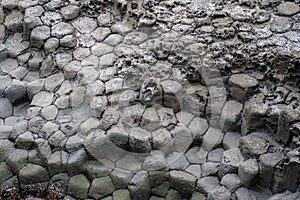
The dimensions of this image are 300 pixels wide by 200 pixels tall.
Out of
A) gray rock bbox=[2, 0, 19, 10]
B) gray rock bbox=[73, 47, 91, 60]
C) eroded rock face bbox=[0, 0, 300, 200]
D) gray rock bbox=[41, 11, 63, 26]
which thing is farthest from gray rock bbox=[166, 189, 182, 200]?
gray rock bbox=[2, 0, 19, 10]

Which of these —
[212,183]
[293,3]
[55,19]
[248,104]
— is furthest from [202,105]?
[55,19]

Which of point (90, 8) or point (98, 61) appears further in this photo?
point (90, 8)

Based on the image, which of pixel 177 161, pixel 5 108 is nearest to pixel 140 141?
pixel 177 161

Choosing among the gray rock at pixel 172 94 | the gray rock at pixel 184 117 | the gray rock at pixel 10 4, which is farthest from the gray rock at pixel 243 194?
the gray rock at pixel 10 4

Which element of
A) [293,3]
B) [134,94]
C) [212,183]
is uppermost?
[293,3]

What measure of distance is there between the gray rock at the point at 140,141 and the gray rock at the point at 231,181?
0.42 m

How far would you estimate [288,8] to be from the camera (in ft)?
10.1

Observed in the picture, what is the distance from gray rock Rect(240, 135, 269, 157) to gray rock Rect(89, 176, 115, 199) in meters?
0.69

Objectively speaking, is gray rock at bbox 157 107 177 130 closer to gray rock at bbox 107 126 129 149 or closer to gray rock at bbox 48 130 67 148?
gray rock at bbox 107 126 129 149

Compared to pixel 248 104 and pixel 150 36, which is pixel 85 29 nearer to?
pixel 150 36

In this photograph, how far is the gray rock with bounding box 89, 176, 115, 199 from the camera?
2.73 m

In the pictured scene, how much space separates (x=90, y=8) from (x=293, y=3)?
1.21 m

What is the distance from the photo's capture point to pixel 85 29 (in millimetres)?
3256

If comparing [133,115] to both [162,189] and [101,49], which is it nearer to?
[162,189]
